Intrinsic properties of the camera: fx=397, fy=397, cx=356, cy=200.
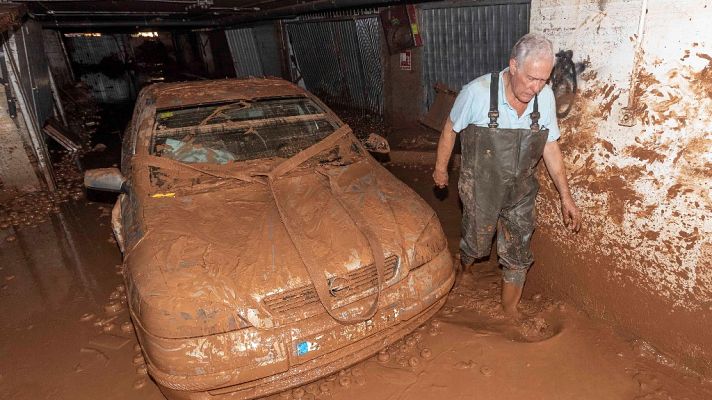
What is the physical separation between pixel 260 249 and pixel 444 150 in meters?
1.46

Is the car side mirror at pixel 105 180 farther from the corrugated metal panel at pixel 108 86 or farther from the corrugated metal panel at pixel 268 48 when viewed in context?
the corrugated metal panel at pixel 108 86

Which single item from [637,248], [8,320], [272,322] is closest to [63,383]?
[8,320]

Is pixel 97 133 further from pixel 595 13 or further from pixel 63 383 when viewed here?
pixel 595 13

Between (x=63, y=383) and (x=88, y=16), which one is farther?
(x=88, y=16)

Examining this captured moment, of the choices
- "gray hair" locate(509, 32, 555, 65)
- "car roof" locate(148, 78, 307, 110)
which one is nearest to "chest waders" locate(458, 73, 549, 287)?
"gray hair" locate(509, 32, 555, 65)

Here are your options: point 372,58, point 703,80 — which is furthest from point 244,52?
point 703,80

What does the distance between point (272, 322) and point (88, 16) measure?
1319cm

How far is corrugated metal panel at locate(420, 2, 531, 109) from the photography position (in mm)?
6449

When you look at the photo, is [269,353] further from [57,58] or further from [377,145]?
[57,58]

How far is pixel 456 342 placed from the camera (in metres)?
2.90

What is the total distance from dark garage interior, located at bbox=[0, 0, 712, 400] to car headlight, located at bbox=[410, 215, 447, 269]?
2 cm

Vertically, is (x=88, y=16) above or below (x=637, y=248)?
above

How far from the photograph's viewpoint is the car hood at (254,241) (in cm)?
217

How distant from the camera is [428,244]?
8.91 ft
